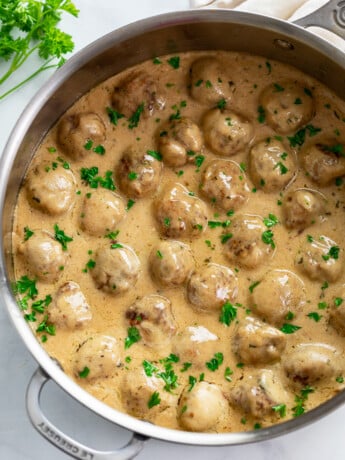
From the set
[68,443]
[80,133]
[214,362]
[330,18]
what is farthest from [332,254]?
[68,443]

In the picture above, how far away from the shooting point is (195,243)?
3906 mm

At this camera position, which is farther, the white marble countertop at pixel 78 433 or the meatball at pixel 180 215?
the white marble countertop at pixel 78 433

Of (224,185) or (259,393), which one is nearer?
(259,393)

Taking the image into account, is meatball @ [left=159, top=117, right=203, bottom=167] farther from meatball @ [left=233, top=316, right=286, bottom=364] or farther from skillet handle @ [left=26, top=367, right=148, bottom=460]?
skillet handle @ [left=26, top=367, right=148, bottom=460]

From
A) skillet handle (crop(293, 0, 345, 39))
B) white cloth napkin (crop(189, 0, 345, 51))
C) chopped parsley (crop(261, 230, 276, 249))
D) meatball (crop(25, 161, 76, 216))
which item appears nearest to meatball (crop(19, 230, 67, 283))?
meatball (crop(25, 161, 76, 216))

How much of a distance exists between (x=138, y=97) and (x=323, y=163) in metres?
0.97

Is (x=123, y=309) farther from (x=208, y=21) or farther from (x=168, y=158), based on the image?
(x=208, y=21)

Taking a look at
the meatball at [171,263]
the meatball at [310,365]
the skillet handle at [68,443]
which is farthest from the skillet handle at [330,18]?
the skillet handle at [68,443]

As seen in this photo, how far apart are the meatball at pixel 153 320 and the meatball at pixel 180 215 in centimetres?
34

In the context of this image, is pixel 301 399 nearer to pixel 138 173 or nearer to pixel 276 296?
pixel 276 296

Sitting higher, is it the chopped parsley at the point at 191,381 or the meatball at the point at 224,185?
the meatball at the point at 224,185

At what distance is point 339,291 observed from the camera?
3873 millimetres

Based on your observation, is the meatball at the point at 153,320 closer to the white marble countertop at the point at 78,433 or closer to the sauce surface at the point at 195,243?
the sauce surface at the point at 195,243

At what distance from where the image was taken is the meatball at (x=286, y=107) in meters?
3.96
